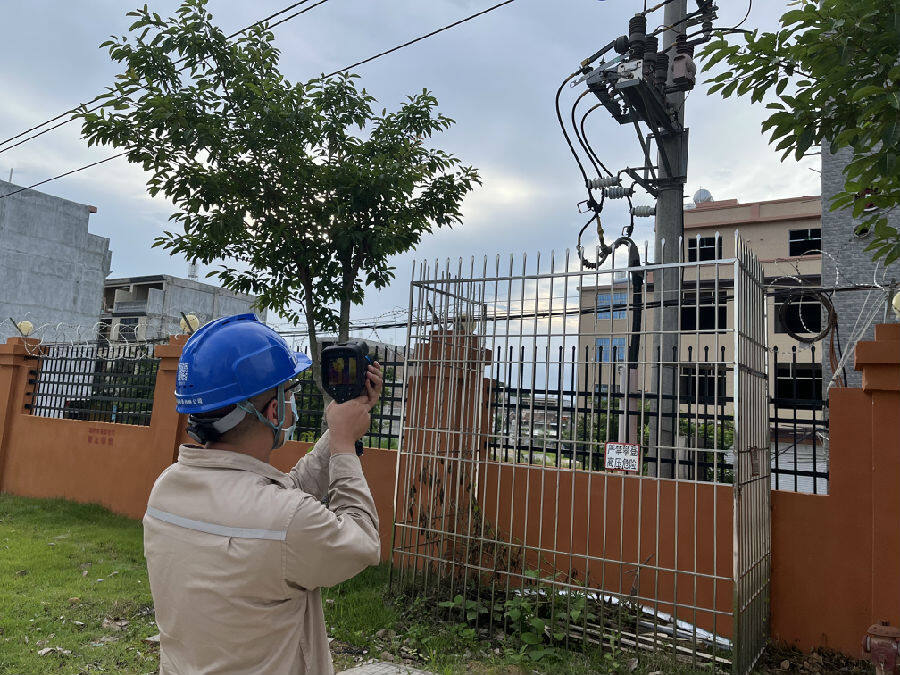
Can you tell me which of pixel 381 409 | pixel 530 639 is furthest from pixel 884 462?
pixel 381 409

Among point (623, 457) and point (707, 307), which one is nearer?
point (623, 457)

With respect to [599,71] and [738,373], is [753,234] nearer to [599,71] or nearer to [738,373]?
[599,71]

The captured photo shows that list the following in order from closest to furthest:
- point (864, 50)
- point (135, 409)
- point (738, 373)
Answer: point (864, 50)
point (738, 373)
point (135, 409)

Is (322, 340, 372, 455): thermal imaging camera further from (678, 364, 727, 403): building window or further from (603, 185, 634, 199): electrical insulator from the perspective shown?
(603, 185, 634, 199): electrical insulator

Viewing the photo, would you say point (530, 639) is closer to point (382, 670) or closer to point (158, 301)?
point (382, 670)

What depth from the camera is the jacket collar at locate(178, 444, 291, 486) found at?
4.99ft

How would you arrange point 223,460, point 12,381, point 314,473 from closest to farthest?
point 223,460, point 314,473, point 12,381

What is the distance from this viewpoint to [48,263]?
22859 millimetres

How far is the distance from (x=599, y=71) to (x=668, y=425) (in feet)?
9.78

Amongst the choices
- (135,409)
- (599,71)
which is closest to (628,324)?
(599,71)

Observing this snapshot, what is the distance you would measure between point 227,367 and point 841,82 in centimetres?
286

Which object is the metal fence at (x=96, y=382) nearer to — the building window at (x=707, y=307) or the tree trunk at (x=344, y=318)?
the tree trunk at (x=344, y=318)

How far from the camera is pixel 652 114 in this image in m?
5.09

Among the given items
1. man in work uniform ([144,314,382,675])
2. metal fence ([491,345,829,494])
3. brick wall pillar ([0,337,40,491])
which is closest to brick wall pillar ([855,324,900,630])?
metal fence ([491,345,829,494])
